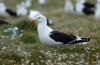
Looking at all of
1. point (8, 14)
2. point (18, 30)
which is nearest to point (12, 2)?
point (8, 14)

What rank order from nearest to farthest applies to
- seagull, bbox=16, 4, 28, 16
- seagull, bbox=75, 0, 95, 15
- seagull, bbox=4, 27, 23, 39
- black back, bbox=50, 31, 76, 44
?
black back, bbox=50, 31, 76, 44, seagull, bbox=4, 27, 23, 39, seagull, bbox=75, 0, 95, 15, seagull, bbox=16, 4, 28, 16

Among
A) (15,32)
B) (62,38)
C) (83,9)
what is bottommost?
(83,9)

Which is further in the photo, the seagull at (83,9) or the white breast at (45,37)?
the seagull at (83,9)

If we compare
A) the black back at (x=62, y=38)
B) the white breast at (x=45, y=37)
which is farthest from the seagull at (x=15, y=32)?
the black back at (x=62, y=38)

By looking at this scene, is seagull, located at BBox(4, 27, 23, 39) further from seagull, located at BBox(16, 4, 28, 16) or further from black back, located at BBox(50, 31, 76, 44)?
seagull, located at BBox(16, 4, 28, 16)

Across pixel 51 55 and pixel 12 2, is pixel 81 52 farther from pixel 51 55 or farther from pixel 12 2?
pixel 12 2

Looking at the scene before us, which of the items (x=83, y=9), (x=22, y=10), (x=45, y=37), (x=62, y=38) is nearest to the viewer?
(x=45, y=37)

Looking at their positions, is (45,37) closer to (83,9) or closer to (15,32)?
(15,32)

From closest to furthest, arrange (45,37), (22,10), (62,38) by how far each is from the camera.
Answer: (45,37)
(62,38)
(22,10)

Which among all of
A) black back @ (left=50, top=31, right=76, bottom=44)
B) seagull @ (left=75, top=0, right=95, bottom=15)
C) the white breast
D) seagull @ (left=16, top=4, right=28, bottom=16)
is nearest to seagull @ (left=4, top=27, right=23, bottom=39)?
the white breast

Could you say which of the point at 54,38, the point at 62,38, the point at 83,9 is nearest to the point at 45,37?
the point at 54,38

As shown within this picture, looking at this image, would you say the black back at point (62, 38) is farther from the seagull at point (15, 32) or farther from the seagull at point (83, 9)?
the seagull at point (83, 9)

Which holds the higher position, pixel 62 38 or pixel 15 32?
Result: pixel 62 38

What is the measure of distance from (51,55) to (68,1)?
22955 millimetres
